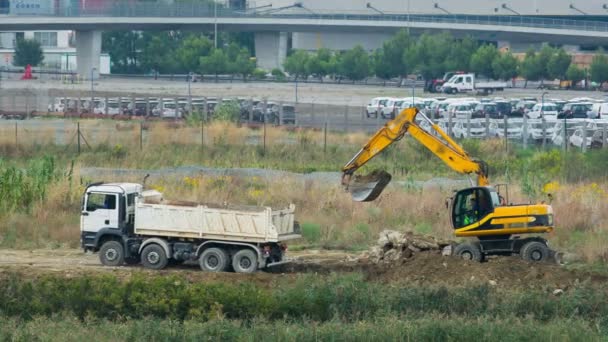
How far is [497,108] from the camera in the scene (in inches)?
2655

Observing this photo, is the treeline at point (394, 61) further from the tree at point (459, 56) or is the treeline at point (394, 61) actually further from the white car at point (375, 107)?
the white car at point (375, 107)

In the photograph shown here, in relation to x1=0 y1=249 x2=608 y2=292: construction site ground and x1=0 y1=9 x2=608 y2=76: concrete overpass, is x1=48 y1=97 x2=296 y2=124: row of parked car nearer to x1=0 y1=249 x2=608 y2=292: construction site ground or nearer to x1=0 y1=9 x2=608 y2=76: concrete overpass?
x1=0 y1=9 x2=608 y2=76: concrete overpass

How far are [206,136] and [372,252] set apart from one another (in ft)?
85.2

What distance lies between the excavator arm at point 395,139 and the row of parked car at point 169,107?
1178 inches

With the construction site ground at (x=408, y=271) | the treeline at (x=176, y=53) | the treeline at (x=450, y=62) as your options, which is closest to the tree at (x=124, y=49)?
the treeline at (x=176, y=53)

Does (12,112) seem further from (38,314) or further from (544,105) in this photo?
(38,314)

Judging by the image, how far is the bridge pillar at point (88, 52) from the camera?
10456 cm

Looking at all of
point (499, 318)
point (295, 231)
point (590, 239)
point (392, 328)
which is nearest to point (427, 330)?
point (392, 328)

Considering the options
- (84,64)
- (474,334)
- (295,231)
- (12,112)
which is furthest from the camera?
(84,64)

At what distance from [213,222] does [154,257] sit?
163 centimetres

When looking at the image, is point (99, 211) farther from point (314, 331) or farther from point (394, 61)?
point (394, 61)

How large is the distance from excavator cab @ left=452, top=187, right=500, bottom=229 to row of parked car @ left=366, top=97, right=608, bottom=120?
3213cm

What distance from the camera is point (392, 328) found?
18859mm

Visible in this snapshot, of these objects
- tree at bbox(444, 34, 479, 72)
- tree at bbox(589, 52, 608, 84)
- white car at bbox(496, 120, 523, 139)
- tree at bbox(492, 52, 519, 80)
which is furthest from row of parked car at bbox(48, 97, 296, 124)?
tree at bbox(589, 52, 608, 84)
